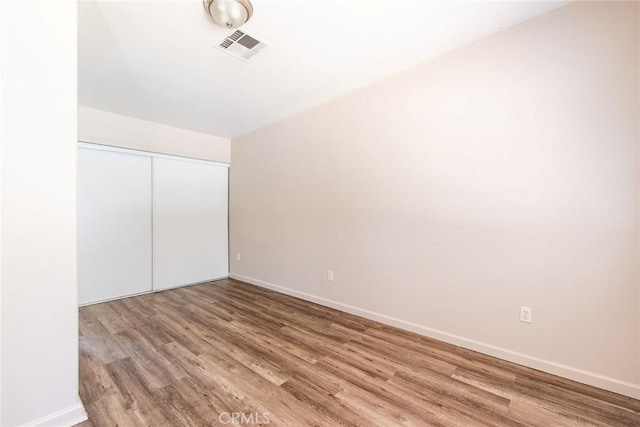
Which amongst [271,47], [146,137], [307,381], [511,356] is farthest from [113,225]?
[511,356]

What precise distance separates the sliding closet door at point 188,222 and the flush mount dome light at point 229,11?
2679 millimetres

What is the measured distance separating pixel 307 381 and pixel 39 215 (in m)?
1.80

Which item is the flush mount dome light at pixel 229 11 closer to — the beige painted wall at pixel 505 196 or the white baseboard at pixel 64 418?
the beige painted wall at pixel 505 196

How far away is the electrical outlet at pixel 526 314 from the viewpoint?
73.5 inches

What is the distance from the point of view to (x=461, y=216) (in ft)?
7.07

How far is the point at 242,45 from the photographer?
6.77 feet

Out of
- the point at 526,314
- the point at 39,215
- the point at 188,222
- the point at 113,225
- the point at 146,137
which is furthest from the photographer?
the point at 188,222

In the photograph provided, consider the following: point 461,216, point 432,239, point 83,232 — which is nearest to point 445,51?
point 461,216

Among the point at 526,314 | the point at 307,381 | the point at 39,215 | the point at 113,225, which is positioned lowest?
the point at 307,381

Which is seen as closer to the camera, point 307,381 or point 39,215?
point 39,215

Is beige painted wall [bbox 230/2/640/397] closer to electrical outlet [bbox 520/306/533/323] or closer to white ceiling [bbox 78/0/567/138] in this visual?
electrical outlet [bbox 520/306/533/323]

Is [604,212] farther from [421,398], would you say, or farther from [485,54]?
[421,398]

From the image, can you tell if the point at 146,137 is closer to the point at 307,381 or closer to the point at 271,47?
the point at 271,47

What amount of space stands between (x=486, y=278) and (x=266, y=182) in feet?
9.89
